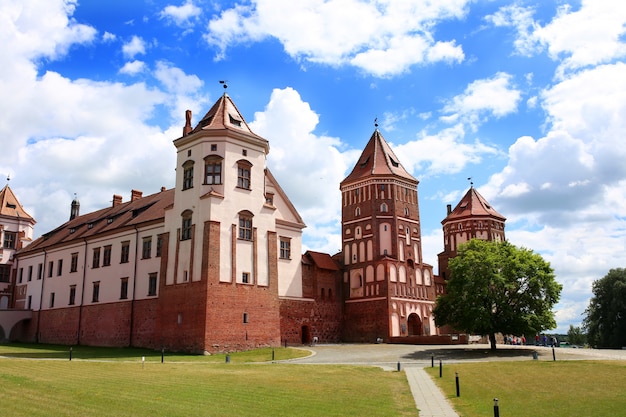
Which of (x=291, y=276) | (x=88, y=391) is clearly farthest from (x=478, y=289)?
(x=88, y=391)

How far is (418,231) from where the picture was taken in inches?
2452

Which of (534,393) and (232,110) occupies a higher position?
(232,110)

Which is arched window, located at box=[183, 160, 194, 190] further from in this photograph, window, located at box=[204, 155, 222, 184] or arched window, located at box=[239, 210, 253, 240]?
arched window, located at box=[239, 210, 253, 240]

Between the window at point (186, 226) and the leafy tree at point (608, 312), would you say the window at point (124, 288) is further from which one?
the leafy tree at point (608, 312)

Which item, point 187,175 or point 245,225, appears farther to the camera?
point 187,175

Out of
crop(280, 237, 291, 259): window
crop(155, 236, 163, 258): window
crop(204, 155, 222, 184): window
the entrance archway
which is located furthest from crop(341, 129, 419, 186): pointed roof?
crop(155, 236, 163, 258): window

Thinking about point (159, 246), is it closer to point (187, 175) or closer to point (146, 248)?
point (146, 248)

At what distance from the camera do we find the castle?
137ft

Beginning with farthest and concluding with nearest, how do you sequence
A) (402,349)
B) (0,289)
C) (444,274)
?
(444,274), (0,289), (402,349)

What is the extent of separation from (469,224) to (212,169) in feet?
148

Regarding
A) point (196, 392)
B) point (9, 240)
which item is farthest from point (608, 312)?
point (9, 240)

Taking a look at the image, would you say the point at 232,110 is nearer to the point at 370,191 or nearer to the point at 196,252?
the point at 196,252

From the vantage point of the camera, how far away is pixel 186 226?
43.3m

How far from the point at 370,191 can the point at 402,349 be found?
71.8ft
